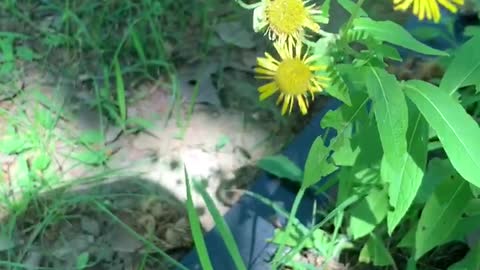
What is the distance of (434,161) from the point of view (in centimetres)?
137

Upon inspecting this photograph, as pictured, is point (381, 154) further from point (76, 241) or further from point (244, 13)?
point (244, 13)

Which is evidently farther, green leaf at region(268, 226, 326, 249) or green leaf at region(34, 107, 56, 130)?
green leaf at region(34, 107, 56, 130)

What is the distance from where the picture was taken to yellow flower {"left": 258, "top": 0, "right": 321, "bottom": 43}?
1079mm

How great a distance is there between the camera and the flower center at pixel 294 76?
1122 millimetres

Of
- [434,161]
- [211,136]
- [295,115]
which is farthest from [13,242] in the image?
[434,161]

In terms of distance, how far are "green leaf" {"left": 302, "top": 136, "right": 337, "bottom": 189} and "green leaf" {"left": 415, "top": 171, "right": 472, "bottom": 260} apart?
18 cm

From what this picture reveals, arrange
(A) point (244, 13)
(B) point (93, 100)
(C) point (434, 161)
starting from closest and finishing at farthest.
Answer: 1. (C) point (434, 161)
2. (B) point (93, 100)
3. (A) point (244, 13)

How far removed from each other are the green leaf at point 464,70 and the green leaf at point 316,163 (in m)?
0.20

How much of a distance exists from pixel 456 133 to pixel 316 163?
0.24 m

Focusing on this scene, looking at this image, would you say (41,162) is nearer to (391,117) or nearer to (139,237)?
(139,237)

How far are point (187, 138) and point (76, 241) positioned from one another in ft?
1.17

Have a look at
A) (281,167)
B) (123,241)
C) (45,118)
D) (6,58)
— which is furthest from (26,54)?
(281,167)

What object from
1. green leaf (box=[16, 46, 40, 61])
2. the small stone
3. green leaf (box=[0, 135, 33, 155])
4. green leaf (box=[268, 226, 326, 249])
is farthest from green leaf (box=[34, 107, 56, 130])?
green leaf (box=[268, 226, 326, 249])

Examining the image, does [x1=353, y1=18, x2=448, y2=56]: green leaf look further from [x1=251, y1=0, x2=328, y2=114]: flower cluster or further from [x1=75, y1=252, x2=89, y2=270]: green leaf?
[x1=75, y1=252, x2=89, y2=270]: green leaf
